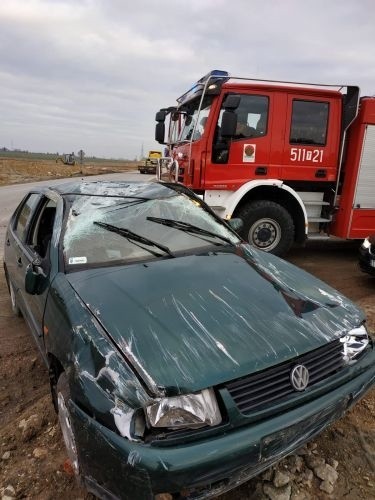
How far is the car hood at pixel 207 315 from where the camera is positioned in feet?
6.43

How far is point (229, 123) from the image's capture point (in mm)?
6082

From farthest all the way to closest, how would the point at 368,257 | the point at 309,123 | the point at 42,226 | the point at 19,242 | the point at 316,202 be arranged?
the point at 316,202 < the point at 309,123 < the point at 368,257 < the point at 19,242 < the point at 42,226

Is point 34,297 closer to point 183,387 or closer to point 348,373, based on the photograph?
point 183,387

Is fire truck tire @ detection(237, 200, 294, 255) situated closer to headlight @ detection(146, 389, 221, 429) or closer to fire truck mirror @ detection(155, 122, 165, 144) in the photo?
fire truck mirror @ detection(155, 122, 165, 144)

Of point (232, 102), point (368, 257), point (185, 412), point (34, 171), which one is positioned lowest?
point (34, 171)

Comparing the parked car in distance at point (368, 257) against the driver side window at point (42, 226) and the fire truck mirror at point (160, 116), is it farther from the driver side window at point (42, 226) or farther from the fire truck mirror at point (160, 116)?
the fire truck mirror at point (160, 116)

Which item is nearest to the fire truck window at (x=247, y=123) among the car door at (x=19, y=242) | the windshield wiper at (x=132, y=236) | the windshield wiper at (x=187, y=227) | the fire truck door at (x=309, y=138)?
the fire truck door at (x=309, y=138)

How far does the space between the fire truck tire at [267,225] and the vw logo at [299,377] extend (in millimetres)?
4572

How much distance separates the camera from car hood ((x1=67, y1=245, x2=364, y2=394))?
6.43 ft

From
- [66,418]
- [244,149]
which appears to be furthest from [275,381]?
[244,149]

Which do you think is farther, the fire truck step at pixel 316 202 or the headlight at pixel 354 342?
the fire truck step at pixel 316 202

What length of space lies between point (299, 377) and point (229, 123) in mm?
4693

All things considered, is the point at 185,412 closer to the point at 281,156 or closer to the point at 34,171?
the point at 281,156

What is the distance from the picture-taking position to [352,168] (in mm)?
6664
